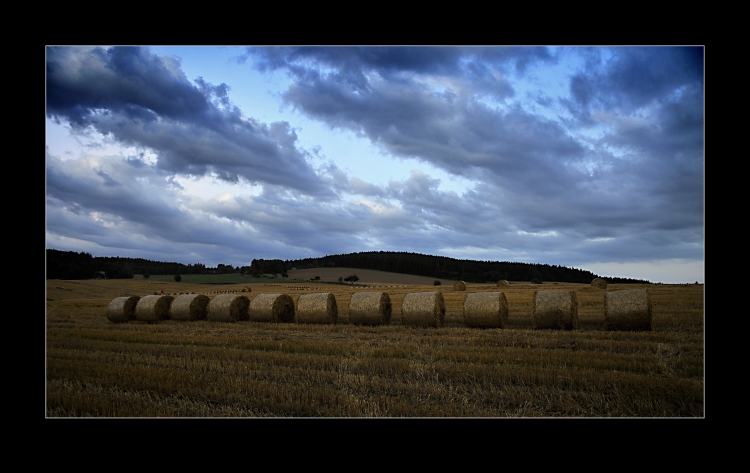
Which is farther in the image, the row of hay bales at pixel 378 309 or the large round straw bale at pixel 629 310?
the row of hay bales at pixel 378 309

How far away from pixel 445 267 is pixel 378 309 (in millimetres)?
4259

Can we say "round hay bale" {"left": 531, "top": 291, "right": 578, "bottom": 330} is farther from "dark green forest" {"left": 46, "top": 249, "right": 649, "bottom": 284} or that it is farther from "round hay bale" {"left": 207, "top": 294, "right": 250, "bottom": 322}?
"round hay bale" {"left": 207, "top": 294, "right": 250, "bottom": 322}

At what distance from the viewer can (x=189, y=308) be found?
13.8 m

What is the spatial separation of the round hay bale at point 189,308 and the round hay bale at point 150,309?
→ 1.08ft

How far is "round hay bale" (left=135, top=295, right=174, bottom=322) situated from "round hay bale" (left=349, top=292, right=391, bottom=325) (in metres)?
6.82

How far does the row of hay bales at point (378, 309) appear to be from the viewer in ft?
32.0

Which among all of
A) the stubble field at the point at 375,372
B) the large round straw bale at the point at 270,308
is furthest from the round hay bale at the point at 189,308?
the stubble field at the point at 375,372

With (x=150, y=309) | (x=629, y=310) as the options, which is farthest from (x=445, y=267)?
(x=150, y=309)

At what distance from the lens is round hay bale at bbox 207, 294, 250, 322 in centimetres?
1339

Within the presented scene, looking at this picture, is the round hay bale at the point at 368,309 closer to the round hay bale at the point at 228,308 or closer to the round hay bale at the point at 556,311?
the round hay bale at the point at 556,311

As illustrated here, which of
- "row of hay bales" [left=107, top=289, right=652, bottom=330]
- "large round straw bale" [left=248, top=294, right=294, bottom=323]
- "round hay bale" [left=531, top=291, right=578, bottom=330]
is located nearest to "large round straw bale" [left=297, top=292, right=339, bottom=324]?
"row of hay bales" [left=107, top=289, right=652, bottom=330]

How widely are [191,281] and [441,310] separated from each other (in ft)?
24.5
